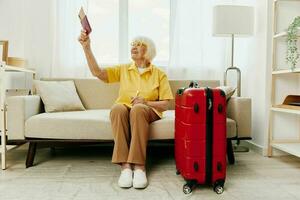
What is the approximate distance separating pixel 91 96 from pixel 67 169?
820 millimetres

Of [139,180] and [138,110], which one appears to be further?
[138,110]

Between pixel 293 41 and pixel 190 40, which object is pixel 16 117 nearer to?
pixel 190 40

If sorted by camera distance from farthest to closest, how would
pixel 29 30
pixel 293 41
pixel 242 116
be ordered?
1. pixel 29 30
2. pixel 293 41
3. pixel 242 116

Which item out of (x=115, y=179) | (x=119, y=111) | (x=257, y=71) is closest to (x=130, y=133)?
(x=119, y=111)

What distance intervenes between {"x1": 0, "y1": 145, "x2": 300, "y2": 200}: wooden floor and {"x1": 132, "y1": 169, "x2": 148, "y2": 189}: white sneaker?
3cm

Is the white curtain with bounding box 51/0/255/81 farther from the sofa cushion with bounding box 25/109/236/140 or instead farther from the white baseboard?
the sofa cushion with bounding box 25/109/236/140

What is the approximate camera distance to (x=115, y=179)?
1.96m

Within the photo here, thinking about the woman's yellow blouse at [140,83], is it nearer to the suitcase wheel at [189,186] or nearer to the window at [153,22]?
the suitcase wheel at [189,186]

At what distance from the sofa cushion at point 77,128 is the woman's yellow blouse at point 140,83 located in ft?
0.39

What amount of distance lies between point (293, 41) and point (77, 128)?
5.91ft

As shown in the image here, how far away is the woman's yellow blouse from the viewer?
2191 millimetres

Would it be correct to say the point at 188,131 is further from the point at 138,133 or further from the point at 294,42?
the point at 294,42

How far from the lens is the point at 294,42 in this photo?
2.52 metres

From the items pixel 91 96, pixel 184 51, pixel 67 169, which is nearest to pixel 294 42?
pixel 184 51
